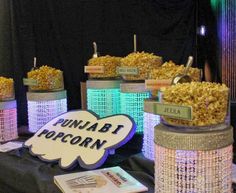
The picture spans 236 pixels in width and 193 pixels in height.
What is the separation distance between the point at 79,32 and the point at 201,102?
1.73 metres

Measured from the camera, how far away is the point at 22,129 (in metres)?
2.13

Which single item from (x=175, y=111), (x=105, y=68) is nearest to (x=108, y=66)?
(x=105, y=68)

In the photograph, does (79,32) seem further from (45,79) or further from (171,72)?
(171,72)

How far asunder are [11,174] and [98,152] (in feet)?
1.30

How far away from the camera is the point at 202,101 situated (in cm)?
86

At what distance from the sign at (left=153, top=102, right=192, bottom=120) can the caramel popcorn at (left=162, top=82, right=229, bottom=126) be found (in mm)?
17

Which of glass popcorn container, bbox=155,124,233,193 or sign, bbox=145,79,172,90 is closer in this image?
glass popcorn container, bbox=155,124,233,193

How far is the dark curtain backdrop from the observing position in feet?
7.23

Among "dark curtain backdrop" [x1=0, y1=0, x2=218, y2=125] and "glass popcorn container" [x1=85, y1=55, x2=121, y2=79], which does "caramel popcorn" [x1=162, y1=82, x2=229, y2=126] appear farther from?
"dark curtain backdrop" [x1=0, y1=0, x2=218, y2=125]

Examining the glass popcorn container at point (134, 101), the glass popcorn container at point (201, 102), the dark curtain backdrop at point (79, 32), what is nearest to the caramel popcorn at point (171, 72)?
the glass popcorn container at point (134, 101)

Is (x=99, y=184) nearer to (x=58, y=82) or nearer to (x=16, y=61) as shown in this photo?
(x=58, y=82)

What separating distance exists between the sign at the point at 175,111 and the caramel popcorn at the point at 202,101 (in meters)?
0.02

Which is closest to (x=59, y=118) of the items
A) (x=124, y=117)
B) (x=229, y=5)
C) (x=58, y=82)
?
(x=58, y=82)

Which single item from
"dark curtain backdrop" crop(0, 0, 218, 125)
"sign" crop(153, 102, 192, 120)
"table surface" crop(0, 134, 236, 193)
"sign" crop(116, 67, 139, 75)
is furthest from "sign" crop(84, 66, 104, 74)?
"sign" crop(153, 102, 192, 120)
